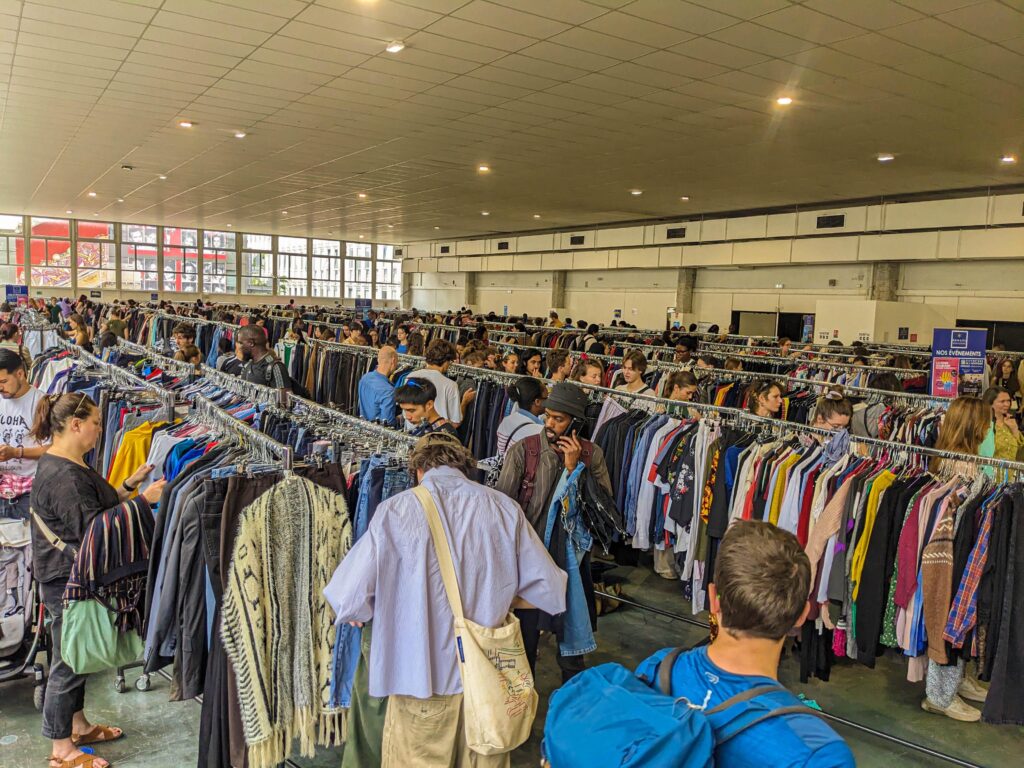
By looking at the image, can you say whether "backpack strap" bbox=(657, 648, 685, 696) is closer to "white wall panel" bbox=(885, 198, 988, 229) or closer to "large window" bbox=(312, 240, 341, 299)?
"white wall panel" bbox=(885, 198, 988, 229)

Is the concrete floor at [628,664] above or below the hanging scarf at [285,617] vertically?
below

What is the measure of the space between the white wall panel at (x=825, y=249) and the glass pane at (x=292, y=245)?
897 inches

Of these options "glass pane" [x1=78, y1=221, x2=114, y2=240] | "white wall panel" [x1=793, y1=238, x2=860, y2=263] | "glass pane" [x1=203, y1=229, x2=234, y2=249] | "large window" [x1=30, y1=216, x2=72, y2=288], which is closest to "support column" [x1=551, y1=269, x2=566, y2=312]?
"white wall panel" [x1=793, y1=238, x2=860, y2=263]

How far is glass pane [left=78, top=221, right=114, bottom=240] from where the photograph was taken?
89.8 ft

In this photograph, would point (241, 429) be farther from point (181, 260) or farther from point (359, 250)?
point (359, 250)

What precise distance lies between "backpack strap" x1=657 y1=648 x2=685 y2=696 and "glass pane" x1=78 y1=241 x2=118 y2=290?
30961mm

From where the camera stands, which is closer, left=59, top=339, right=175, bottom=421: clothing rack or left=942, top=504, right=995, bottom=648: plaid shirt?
left=942, top=504, right=995, bottom=648: plaid shirt

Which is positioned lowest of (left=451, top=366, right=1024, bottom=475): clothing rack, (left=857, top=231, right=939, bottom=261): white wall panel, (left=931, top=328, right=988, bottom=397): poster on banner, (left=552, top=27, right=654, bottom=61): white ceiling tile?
(left=451, top=366, right=1024, bottom=475): clothing rack

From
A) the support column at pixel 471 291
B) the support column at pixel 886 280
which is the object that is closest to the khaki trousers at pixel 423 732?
the support column at pixel 886 280

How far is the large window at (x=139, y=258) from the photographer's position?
28.3 meters

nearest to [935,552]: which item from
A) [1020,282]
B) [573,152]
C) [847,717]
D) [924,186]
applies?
[847,717]

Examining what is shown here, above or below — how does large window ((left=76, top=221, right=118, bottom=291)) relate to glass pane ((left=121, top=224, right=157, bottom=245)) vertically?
below

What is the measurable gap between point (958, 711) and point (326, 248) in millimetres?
31549

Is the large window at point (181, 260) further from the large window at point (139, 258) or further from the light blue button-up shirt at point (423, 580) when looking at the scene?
the light blue button-up shirt at point (423, 580)
